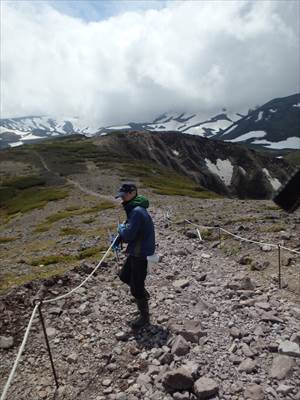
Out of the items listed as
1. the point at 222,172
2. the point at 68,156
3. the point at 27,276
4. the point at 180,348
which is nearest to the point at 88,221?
the point at 27,276

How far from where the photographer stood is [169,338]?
39.3 feet

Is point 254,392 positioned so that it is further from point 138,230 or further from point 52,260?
point 52,260

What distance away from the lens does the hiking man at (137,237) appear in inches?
490

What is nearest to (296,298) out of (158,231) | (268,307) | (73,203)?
(268,307)

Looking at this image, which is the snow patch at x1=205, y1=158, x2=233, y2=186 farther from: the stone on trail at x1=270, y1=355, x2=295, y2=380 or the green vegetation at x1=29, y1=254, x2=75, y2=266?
the stone on trail at x1=270, y1=355, x2=295, y2=380

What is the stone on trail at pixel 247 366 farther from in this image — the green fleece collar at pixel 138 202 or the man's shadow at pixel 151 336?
the green fleece collar at pixel 138 202


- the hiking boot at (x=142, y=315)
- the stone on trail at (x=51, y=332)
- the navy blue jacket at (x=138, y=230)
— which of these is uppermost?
the navy blue jacket at (x=138, y=230)

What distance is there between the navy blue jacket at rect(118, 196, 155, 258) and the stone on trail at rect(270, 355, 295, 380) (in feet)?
14.6

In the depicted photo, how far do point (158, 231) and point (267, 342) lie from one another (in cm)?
1955

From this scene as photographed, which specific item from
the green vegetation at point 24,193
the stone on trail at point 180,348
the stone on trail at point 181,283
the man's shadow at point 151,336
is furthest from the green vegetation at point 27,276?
the green vegetation at point 24,193

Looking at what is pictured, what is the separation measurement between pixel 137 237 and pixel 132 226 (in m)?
0.47

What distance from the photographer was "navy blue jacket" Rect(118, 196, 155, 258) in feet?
40.8

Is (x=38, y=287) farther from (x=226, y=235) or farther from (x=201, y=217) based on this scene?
(x=201, y=217)

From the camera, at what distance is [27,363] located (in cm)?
1141
